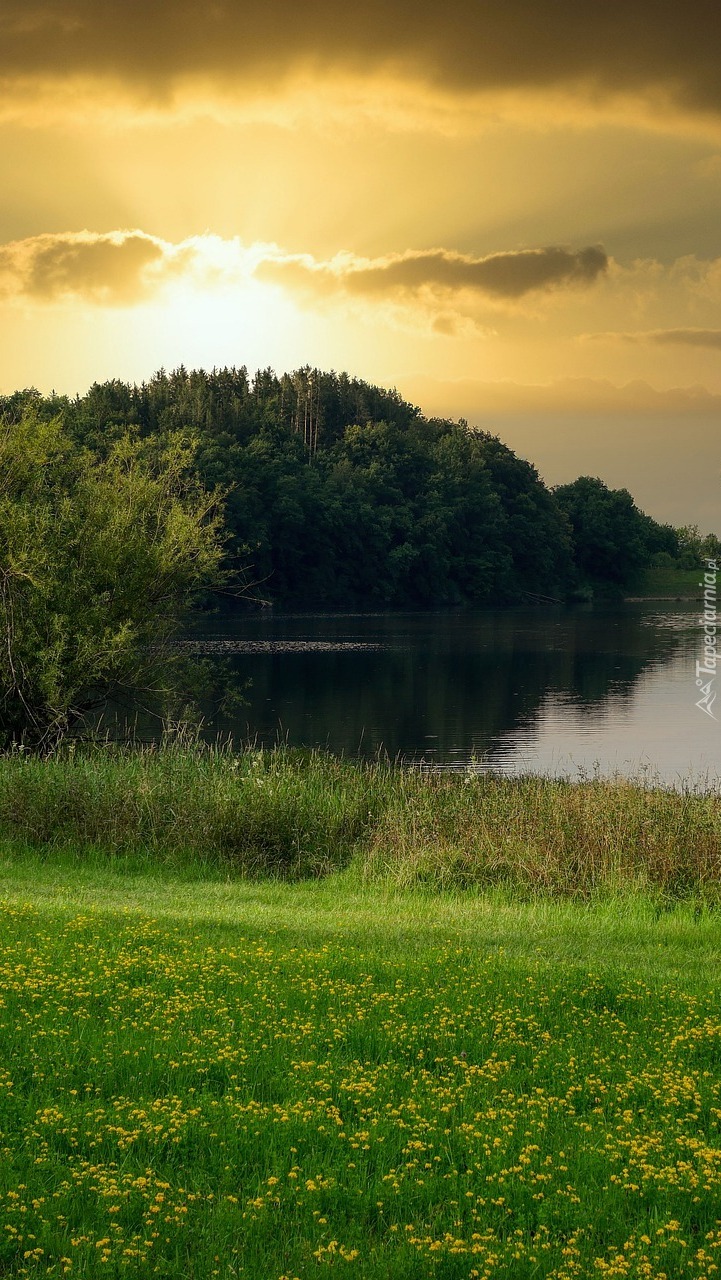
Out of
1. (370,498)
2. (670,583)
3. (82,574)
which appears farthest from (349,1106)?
(670,583)

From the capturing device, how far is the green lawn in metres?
6.14

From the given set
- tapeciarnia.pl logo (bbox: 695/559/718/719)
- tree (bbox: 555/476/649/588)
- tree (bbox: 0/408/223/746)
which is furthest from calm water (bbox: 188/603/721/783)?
tree (bbox: 555/476/649/588)

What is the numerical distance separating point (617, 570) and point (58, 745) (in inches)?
5903

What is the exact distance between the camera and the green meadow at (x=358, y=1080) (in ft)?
20.3

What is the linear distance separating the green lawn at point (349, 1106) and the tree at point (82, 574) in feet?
55.7

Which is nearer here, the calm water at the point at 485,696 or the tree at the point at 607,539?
the calm water at the point at 485,696

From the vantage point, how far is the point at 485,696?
52.3 meters

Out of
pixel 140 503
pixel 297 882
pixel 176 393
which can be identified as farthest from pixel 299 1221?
pixel 176 393

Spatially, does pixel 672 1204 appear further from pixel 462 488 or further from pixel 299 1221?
pixel 462 488

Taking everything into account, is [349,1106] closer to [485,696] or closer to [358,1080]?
[358,1080]

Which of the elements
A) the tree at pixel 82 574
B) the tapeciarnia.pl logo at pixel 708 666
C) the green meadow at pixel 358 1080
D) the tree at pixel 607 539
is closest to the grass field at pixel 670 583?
the tree at pixel 607 539

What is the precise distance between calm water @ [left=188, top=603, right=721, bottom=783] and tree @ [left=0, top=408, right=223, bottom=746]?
8.56 m

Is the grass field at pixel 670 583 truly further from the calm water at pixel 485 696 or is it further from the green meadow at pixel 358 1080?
the green meadow at pixel 358 1080

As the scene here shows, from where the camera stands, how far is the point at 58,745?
86.3 ft
